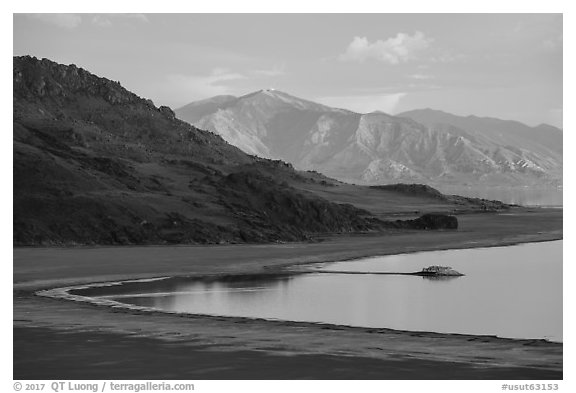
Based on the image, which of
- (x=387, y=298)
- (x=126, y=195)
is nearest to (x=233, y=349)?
(x=387, y=298)

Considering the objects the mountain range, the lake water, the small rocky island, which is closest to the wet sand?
the lake water

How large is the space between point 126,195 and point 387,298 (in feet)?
154

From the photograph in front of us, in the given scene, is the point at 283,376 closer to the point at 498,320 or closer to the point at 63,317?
the point at 63,317

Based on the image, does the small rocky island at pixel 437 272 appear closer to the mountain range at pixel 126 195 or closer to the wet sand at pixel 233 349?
the wet sand at pixel 233 349

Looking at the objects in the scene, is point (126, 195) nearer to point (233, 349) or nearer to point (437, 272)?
point (437, 272)

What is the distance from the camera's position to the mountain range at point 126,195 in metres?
81.6

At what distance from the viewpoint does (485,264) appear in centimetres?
6962

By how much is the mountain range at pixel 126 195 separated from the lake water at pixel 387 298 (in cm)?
2275

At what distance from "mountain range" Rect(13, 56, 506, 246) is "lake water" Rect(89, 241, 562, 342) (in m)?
22.8

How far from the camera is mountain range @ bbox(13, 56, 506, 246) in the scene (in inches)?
3211

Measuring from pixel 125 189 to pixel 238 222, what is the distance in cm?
1280

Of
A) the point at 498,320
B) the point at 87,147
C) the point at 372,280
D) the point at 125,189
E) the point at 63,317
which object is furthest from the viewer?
the point at 87,147

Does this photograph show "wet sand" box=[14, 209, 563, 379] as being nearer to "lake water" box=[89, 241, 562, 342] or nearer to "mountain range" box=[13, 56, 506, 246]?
"lake water" box=[89, 241, 562, 342]
